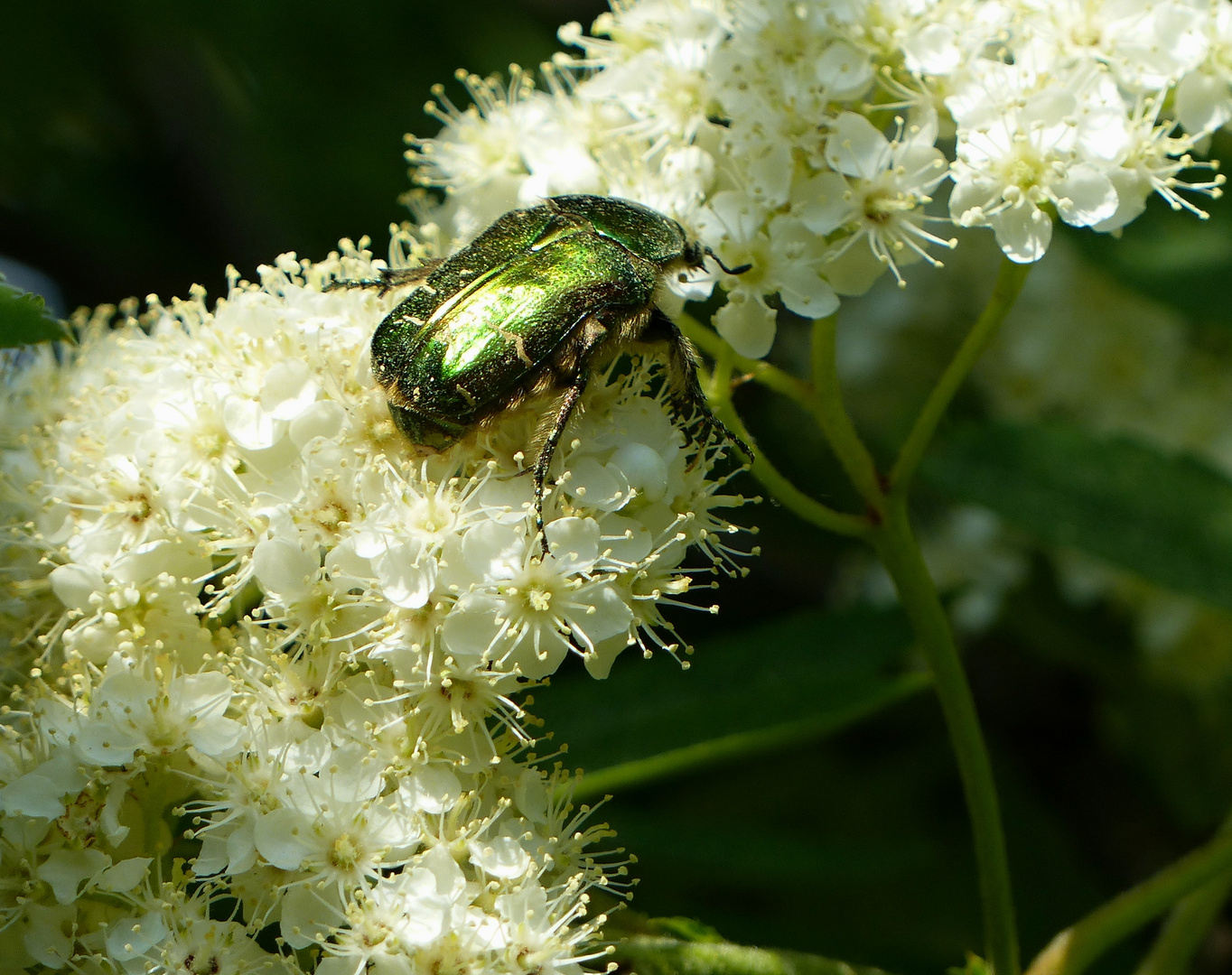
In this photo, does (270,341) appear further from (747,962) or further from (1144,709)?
(1144,709)

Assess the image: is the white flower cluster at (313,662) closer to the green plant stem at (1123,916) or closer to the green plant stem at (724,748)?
the green plant stem at (724,748)

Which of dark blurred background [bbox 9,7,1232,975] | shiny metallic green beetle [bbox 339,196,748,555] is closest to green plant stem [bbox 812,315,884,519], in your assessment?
shiny metallic green beetle [bbox 339,196,748,555]

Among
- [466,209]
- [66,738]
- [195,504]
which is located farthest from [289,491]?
[466,209]

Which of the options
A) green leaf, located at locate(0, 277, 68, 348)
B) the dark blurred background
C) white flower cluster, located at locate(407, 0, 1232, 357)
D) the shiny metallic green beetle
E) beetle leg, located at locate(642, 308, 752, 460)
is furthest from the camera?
the dark blurred background

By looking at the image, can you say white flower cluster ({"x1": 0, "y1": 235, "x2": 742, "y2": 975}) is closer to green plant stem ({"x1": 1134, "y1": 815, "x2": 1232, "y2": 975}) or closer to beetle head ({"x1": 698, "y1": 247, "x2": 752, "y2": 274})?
beetle head ({"x1": 698, "y1": 247, "x2": 752, "y2": 274})

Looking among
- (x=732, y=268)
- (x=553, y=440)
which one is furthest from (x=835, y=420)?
(x=553, y=440)

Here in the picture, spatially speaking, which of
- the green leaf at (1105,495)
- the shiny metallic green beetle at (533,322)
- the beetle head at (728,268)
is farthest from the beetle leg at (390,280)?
the green leaf at (1105,495)
